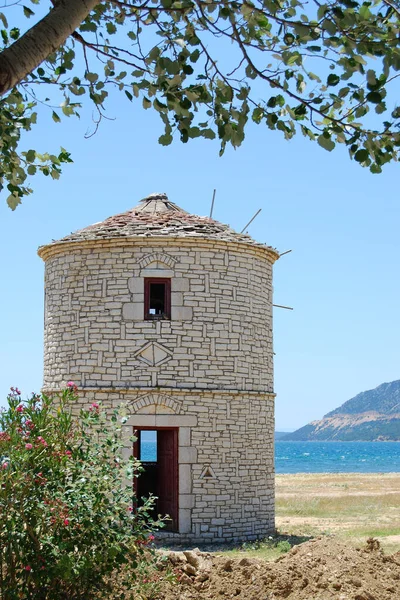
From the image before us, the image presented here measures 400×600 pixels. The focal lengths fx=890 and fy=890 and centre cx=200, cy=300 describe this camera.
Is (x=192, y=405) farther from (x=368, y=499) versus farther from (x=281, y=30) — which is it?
(x=368, y=499)

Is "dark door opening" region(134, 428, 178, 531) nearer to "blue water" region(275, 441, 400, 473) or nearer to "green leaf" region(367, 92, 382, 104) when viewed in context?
"green leaf" region(367, 92, 382, 104)

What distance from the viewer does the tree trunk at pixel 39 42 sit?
6070 millimetres

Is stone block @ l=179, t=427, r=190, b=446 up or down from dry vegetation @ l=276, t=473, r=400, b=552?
up

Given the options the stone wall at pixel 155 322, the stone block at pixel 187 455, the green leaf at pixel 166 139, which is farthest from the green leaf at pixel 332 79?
the stone block at pixel 187 455

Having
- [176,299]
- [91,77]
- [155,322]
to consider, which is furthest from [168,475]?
[91,77]

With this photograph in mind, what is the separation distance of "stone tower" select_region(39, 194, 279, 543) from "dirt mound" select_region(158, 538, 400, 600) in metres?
5.76

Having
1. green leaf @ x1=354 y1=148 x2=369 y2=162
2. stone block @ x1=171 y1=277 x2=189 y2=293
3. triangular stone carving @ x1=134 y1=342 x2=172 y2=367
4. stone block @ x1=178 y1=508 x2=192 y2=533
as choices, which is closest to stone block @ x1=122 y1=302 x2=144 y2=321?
triangular stone carving @ x1=134 y1=342 x2=172 y2=367

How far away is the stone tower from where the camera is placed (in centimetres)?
1800

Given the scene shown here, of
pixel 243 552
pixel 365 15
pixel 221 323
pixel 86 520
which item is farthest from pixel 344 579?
pixel 221 323

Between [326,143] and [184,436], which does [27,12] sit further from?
[184,436]

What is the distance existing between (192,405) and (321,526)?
5709 millimetres

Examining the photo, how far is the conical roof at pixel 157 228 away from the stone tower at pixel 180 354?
4cm

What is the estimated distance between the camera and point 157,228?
18.8 meters

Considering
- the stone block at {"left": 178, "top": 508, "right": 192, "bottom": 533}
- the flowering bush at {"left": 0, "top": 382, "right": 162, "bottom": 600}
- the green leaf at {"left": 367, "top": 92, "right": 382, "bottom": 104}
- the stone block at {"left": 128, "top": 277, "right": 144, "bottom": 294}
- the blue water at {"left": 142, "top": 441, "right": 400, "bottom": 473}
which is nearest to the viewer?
the green leaf at {"left": 367, "top": 92, "right": 382, "bottom": 104}
